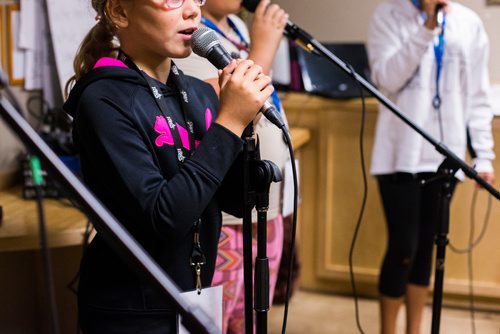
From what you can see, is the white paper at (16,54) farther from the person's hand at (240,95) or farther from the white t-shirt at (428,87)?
the person's hand at (240,95)

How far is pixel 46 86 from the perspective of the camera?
6.86ft

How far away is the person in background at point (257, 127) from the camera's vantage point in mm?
1451

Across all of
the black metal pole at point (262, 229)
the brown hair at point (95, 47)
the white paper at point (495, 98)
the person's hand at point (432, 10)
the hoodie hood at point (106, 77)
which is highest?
the person's hand at point (432, 10)

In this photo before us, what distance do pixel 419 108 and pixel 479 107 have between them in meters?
0.22

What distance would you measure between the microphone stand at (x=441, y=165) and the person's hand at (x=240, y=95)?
1.41 ft

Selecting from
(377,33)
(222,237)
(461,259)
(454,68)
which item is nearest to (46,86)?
(222,237)

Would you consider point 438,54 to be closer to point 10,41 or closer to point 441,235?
point 441,235

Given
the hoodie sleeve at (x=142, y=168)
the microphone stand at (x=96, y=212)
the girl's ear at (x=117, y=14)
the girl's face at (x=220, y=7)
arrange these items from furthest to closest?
the girl's face at (x=220, y=7) → the girl's ear at (x=117, y=14) → the hoodie sleeve at (x=142, y=168) → the microphone stand at (x=96, y=212)

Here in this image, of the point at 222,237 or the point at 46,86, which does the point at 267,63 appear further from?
the point at 46,86

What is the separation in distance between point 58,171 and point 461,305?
2.52 meters

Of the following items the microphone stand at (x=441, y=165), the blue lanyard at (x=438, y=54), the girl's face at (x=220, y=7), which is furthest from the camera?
the blue lanyard at (x=438, y=54)

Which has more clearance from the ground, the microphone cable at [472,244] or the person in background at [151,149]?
the person in background at [151,149]

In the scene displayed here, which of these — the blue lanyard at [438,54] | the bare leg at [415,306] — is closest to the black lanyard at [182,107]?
the blue lanyard at [438,54]

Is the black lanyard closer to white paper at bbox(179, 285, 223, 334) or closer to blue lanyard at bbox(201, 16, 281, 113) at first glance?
white paper at bbox(179, 285, 223, 334)
